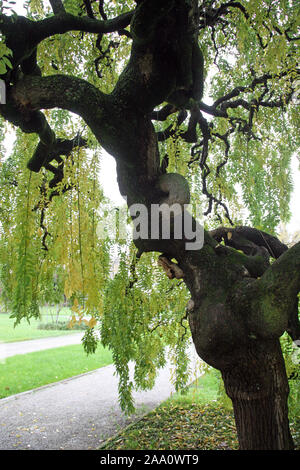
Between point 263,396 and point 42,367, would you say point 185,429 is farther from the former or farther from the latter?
point 42,367

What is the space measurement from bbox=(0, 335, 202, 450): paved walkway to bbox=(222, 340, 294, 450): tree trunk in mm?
1268

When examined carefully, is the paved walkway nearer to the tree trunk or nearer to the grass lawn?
the grass lawn

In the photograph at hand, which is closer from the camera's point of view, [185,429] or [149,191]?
[149,191]

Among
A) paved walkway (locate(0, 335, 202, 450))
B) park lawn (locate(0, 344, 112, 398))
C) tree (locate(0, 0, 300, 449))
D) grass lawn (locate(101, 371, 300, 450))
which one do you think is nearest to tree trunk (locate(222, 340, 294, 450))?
tree (locate(0, 0, 300, 449))

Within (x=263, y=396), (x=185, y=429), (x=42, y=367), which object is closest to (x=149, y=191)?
(x=263, y=396)

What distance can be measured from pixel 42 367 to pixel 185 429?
15.6 feet

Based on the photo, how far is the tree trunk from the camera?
1.73 metres

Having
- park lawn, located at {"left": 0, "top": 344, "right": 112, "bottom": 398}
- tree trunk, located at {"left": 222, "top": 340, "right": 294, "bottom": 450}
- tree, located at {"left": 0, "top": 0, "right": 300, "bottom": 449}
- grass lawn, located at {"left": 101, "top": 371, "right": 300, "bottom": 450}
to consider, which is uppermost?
tree, located at {"left": 0, "top": 0, "right": 300, "bottom": 449}

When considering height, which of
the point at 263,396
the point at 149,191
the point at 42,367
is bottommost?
the point at 42,367

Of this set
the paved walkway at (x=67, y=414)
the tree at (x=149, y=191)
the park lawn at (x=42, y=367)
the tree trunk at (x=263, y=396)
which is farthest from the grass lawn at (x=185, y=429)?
the park lawn at (x=42, y=367)

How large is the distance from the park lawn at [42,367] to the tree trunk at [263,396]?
17.8 feet

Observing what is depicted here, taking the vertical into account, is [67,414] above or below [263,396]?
below

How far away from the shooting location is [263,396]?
5.70 ft
